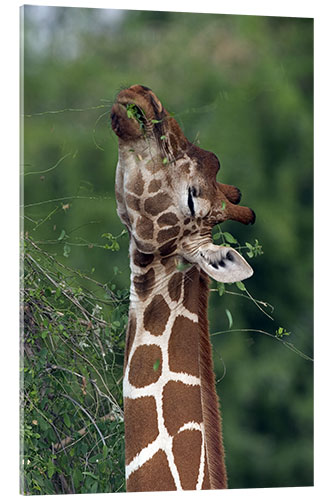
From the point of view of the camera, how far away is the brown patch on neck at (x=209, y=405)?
173 inches

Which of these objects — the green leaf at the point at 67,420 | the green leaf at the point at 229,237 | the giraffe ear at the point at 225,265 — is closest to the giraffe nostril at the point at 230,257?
the giraffe ear at the point at 225,265

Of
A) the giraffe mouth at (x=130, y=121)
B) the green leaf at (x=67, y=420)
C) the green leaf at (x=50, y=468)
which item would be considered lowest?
the green leaf at (x=50, y=468)

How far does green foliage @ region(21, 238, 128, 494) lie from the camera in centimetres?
464

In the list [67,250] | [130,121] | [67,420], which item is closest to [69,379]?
[67,420]

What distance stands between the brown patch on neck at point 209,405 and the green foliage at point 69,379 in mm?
406

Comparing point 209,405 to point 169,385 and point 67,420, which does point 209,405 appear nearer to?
point 169,385

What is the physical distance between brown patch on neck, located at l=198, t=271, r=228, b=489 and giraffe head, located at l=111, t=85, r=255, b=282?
161mm

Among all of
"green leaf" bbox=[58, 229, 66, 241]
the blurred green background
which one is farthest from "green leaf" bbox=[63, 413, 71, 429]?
"green leaf" bbox=[58, 229, 66, 241]

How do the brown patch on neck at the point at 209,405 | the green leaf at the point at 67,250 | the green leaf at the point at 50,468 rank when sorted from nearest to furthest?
1. the brown patch on neck at the point at 209,405
2. the green leaf at the point at 50,468
3. the green leaf at the point at 67,250

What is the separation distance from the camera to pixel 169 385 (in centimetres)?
438

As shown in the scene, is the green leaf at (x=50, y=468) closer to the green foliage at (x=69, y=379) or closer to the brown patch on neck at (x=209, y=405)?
the green foliage at (x=69, y=379)

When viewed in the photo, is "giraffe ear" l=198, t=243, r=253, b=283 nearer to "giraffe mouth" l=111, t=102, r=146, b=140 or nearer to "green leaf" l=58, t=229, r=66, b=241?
"giraffe mouth" l=111, t=102, r=146, b=140
